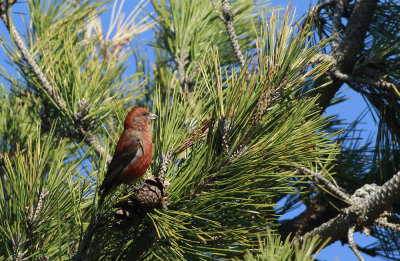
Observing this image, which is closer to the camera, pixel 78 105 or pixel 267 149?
pixel 267 149

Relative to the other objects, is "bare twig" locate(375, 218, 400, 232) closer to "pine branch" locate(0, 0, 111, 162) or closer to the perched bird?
the perched bird

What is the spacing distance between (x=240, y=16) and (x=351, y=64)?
973 millimetres

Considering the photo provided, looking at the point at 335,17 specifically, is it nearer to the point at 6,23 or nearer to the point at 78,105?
the point at 78,105

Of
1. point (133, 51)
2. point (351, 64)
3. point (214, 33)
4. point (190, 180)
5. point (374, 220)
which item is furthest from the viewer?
point (133, 51)

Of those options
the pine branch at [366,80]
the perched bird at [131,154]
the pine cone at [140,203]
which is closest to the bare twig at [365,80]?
the pine branch at [366,80]

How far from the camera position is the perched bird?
1787mm

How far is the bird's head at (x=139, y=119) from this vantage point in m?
2.08

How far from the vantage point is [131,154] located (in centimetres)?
196

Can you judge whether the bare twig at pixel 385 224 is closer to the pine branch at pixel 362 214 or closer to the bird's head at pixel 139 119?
the pine branch at pixel 362 214

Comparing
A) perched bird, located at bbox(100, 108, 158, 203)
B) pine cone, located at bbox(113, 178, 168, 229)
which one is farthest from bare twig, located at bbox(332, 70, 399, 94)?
pine cone, located at bbox(113, 178, 168, 229)

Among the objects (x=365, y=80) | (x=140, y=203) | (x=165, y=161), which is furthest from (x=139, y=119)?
(x=365, y=80)

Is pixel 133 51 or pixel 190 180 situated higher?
pixel 133 51

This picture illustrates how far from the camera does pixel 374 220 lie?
1.97 m

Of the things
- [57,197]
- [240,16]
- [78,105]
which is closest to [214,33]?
[240,16]
